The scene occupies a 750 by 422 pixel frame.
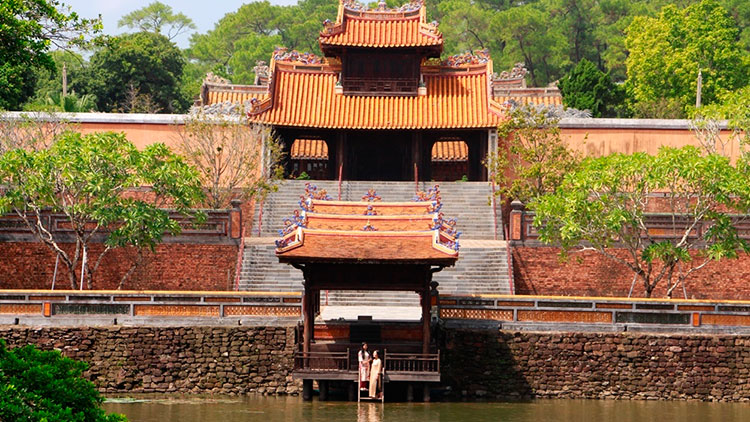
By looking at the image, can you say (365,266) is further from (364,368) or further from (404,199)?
(404,199)

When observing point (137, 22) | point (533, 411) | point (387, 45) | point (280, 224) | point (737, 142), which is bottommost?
point (533, 411)

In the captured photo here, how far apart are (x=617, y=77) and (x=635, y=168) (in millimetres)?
50054

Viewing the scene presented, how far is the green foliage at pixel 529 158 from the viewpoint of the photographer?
43594mm

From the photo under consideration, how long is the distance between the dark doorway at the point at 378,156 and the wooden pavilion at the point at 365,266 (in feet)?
57.5

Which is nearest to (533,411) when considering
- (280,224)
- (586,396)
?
(586,396)

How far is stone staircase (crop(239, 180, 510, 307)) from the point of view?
37.6 m

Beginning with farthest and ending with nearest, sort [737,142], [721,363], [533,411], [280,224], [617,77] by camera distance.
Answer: [617,77] → [737,142] → [280,224] → [721,363] → [533,411]

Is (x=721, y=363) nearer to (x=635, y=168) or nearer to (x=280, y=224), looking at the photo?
(x=635, y=168)

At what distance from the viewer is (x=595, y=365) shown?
3231 centimetres

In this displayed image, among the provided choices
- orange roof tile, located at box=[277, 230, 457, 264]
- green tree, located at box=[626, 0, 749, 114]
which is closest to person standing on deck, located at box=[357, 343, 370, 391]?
orange roof tile, located at box=[277, 230, 457, 264]

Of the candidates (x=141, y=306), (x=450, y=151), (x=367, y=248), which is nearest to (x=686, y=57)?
(x=450, y=151)

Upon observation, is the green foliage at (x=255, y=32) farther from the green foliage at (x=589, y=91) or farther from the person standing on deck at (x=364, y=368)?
the person standing on deck at (x=364, y=368)

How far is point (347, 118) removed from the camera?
47.6 m

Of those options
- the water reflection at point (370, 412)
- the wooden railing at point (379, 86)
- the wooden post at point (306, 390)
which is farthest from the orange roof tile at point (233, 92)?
the water reflection at point (370, 412)
